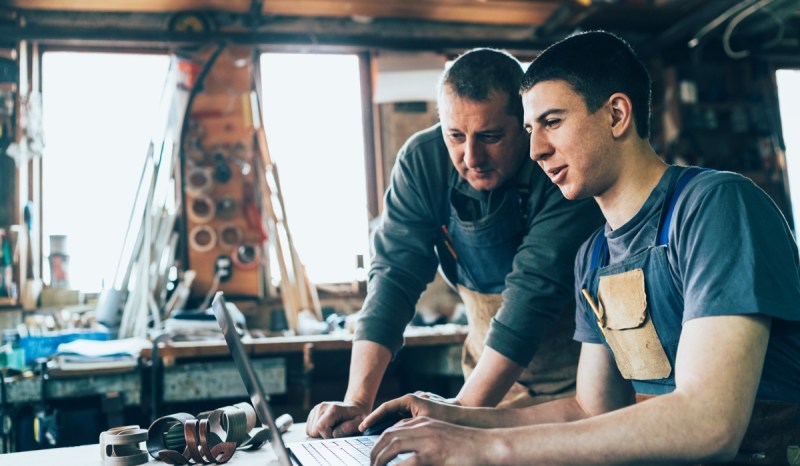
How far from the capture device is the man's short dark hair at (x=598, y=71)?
1.40 meters

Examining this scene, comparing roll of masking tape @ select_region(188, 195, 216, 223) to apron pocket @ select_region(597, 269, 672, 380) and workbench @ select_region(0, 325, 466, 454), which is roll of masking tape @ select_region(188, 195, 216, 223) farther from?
apron pocket @ select_region(597, 269, 672, 380)

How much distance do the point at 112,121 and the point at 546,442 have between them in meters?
4.37

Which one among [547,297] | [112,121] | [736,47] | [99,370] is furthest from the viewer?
[736,47]

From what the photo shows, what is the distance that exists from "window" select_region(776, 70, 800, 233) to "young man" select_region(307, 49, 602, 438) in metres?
4.58

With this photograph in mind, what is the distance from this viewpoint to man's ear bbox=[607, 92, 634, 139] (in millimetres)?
1398

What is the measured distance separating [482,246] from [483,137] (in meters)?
0.37

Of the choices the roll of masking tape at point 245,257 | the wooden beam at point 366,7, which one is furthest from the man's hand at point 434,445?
the wooden beam at point 366,7

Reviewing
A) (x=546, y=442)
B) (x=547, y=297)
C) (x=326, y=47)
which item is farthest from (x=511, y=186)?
(x=326, y=47)

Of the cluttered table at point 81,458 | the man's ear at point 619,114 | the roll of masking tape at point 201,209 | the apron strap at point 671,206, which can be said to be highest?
the roll of masking tape at point 201,209

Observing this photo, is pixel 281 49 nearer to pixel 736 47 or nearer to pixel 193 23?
pixel 193 23

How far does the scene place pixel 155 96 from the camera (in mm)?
4891

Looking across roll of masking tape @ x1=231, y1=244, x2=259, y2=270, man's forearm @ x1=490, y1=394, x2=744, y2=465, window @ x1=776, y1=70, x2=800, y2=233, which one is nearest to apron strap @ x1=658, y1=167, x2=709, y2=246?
man's forearm @ x1=490, y1=394, x2=744, y2=465

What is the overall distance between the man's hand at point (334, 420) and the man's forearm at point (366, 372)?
127 millimetres

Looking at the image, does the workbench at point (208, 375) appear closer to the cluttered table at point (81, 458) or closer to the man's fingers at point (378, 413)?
the cluttered table at point (81, 458)
